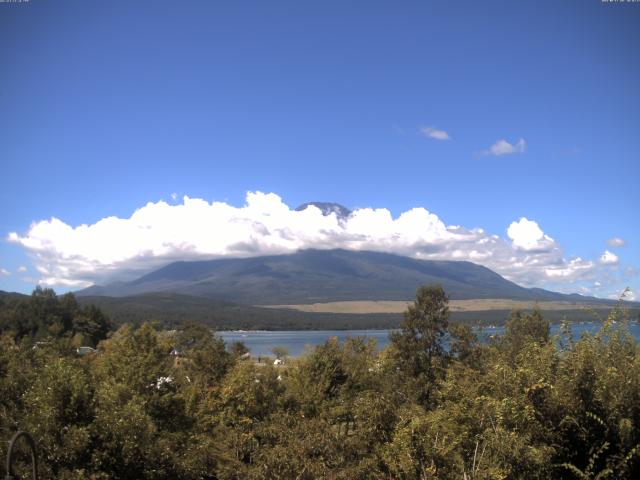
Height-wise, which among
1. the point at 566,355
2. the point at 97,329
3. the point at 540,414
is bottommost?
the point at 97,329

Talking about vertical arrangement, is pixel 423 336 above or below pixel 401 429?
above

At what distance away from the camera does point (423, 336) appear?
33.7 meters

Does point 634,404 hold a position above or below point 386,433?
above

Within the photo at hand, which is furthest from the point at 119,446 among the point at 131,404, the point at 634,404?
the point at 634,404

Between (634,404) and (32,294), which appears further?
(32,294)

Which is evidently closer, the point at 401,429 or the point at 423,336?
the point at 401,429

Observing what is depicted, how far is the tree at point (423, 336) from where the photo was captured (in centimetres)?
3333

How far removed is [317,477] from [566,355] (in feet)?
20.1

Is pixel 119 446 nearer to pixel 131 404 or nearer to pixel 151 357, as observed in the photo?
pixel 131 404

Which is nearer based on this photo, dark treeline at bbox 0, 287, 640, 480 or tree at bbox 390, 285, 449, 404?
dark treeline at bbox 0, 287, 640, 480

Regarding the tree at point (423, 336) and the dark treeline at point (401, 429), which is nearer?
the dark treeline at point (401, 429)

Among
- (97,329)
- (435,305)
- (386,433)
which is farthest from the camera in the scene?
(97,329)

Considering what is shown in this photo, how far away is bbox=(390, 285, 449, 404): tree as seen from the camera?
33328mm

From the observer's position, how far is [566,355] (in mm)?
12180
